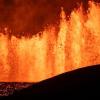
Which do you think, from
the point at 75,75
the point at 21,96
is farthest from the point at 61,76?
the point at 21,96

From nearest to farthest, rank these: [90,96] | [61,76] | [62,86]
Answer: [90,96], [62,86], [61,76]

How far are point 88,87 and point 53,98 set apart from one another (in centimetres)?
49

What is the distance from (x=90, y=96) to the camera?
6.19 metres

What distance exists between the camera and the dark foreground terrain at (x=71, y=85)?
6368mm

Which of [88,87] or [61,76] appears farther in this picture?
[61,76]

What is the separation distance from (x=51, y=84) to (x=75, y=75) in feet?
1.24

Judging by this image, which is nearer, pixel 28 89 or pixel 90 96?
pixel 90 96

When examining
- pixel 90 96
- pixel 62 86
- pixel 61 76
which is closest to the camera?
pixel 90 96

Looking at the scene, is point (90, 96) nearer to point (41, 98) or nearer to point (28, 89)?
point (41, 98)

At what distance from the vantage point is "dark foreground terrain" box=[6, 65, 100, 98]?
6368 millimetres

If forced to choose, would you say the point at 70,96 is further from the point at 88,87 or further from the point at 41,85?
the point at 41,85

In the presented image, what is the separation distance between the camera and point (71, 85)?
6668 millimetres

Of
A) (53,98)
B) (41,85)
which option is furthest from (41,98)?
(41,85)

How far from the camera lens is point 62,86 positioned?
675 cm
